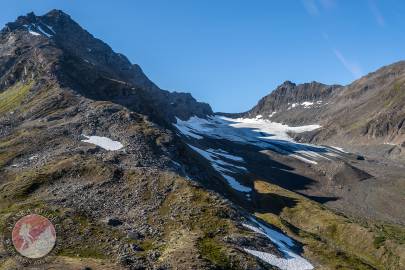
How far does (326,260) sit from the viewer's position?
3024 inches

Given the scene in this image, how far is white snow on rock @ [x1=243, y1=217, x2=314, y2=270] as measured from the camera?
66.2 m

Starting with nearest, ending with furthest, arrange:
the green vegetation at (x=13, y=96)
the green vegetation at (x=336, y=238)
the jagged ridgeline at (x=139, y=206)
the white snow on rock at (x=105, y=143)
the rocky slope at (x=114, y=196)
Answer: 1. the rocky slope at (x=114, y=196)
2. the jagged ridgeline at (x=139, y=206)
3. the green vegetation at (x=336, y=238)
4. the white snow on rock at (x=105, y=143)
5. the green vegetation at (x=13, y=96)

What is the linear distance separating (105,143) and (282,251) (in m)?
49.9

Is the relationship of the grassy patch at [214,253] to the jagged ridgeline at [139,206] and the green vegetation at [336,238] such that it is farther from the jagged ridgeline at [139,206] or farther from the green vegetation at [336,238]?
the green vegetation at [336,238]

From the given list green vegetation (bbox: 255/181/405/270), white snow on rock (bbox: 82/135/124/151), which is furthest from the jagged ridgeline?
white snow on rock (bbox: 82/135/124/151)

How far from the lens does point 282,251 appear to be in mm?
71938

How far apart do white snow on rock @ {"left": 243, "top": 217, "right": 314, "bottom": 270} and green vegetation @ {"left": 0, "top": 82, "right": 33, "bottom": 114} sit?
4106 inches

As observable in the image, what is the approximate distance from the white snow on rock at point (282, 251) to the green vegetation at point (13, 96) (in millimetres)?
104288

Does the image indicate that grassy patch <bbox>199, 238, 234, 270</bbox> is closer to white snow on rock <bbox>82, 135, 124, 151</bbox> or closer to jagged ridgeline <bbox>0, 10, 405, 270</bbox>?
jagged ridgeline <bbox>0, 10, 405, 270</bbox>

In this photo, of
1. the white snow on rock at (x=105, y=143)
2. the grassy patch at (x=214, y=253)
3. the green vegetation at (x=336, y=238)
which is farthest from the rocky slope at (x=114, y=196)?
the green vegetation at (x=336, y=238)

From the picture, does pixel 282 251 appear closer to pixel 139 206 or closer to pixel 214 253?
pixel 214 253

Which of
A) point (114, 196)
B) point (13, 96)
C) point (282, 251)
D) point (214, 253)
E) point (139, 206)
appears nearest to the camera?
point (214, 253)

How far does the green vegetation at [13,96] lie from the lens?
162 m

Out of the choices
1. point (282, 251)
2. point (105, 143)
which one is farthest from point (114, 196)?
point (105, 143)
